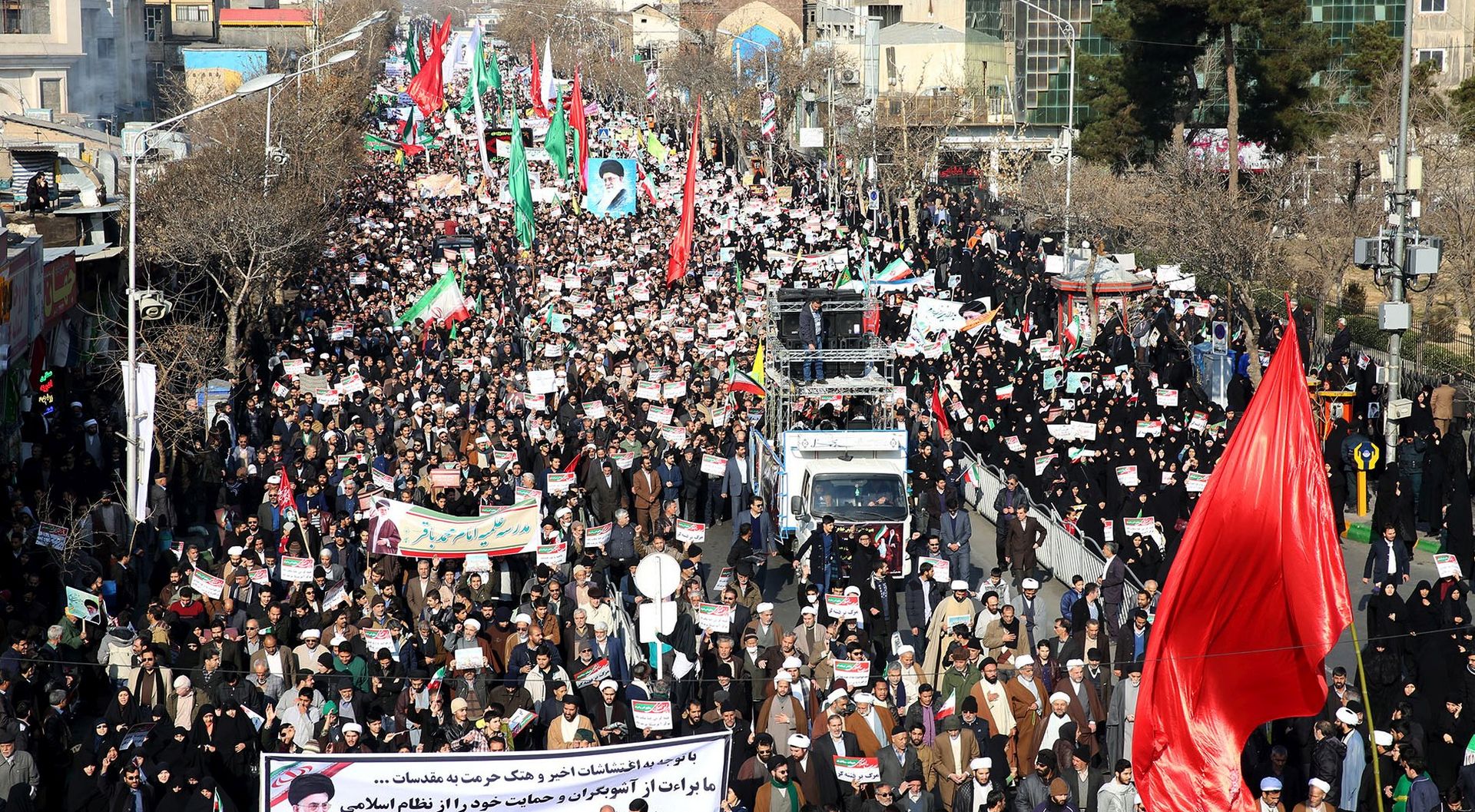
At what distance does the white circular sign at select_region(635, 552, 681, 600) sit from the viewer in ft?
47.9

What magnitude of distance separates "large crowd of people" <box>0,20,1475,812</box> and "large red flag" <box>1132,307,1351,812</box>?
0.23m

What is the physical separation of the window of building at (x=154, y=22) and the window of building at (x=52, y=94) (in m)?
31.2

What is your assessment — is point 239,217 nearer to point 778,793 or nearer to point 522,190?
point 522,190

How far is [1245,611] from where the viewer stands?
9695 mm

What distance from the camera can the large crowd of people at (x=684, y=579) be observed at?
11914 mm

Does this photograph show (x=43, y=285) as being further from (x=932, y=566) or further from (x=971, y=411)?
(x=932, y=566)

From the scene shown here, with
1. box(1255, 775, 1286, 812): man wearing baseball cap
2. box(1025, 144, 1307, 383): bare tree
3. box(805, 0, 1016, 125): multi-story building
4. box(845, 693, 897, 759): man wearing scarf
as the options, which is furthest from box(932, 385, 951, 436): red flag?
box(805, 0, 1016, 125): multi-story building

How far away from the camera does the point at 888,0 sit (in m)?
102

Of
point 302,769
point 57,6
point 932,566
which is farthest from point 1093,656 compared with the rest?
point 57,6

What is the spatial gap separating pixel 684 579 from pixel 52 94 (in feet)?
179

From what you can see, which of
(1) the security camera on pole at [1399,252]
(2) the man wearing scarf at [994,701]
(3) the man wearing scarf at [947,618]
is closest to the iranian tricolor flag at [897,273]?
(1) the security camera on pole at [1399,252]

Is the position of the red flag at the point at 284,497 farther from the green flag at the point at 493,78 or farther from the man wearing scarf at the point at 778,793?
the green flag at the point at 493,78

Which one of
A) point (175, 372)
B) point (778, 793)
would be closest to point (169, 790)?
point (778, 793)

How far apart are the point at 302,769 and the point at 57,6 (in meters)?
58.1
